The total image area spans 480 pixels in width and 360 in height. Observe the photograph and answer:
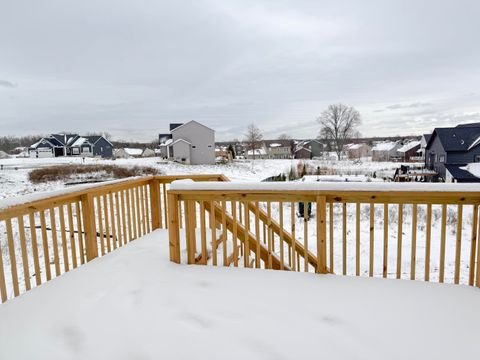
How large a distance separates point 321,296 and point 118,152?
2202 inches

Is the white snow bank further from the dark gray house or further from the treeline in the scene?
the treeline

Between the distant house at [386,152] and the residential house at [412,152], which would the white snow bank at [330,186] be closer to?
the residential house at [412,152]

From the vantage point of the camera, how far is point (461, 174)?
55.9 feet

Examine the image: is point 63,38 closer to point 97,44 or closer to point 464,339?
point 97,44

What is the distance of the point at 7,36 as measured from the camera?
5152 mm

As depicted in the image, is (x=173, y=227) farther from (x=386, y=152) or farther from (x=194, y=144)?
(x=386, y=152)

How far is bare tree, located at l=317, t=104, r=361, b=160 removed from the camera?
44750 millimetres

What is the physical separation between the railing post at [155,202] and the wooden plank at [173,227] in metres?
1.63

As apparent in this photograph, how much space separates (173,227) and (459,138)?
23555mm

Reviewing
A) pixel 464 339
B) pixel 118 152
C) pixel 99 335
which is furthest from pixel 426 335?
pixel 118 152

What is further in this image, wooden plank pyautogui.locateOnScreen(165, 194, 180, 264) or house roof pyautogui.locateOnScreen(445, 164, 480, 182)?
house roof pyautogui.locateOnScreen(445, 164, 480, 182)

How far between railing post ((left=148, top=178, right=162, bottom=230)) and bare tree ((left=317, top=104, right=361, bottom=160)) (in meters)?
43.3

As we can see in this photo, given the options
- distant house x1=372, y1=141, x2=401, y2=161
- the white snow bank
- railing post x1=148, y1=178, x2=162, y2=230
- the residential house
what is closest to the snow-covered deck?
the white snow bank

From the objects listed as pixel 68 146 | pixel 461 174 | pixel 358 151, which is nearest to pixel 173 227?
pixel 461 174
